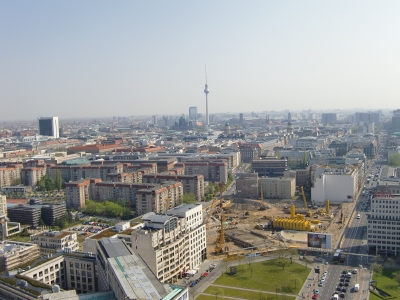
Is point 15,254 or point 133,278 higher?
point 133,278

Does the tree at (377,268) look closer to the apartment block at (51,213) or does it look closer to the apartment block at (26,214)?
the apartment block at (51,213)

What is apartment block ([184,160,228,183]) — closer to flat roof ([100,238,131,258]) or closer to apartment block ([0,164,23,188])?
apartment block ([0,164,23,188])

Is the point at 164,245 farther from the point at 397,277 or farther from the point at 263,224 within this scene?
the point at 263,224

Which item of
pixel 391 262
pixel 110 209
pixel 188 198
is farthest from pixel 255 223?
pixel 391 262

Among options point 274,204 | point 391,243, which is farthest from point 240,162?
point 391,243

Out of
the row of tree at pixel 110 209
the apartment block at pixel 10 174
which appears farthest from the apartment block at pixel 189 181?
the apartment block at pixel 10 174

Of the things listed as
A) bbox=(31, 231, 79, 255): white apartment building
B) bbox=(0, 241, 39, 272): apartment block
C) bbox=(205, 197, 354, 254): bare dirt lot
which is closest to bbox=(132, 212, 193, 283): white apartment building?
bbox=(205, 197, 354, 254): bare dirt lot
